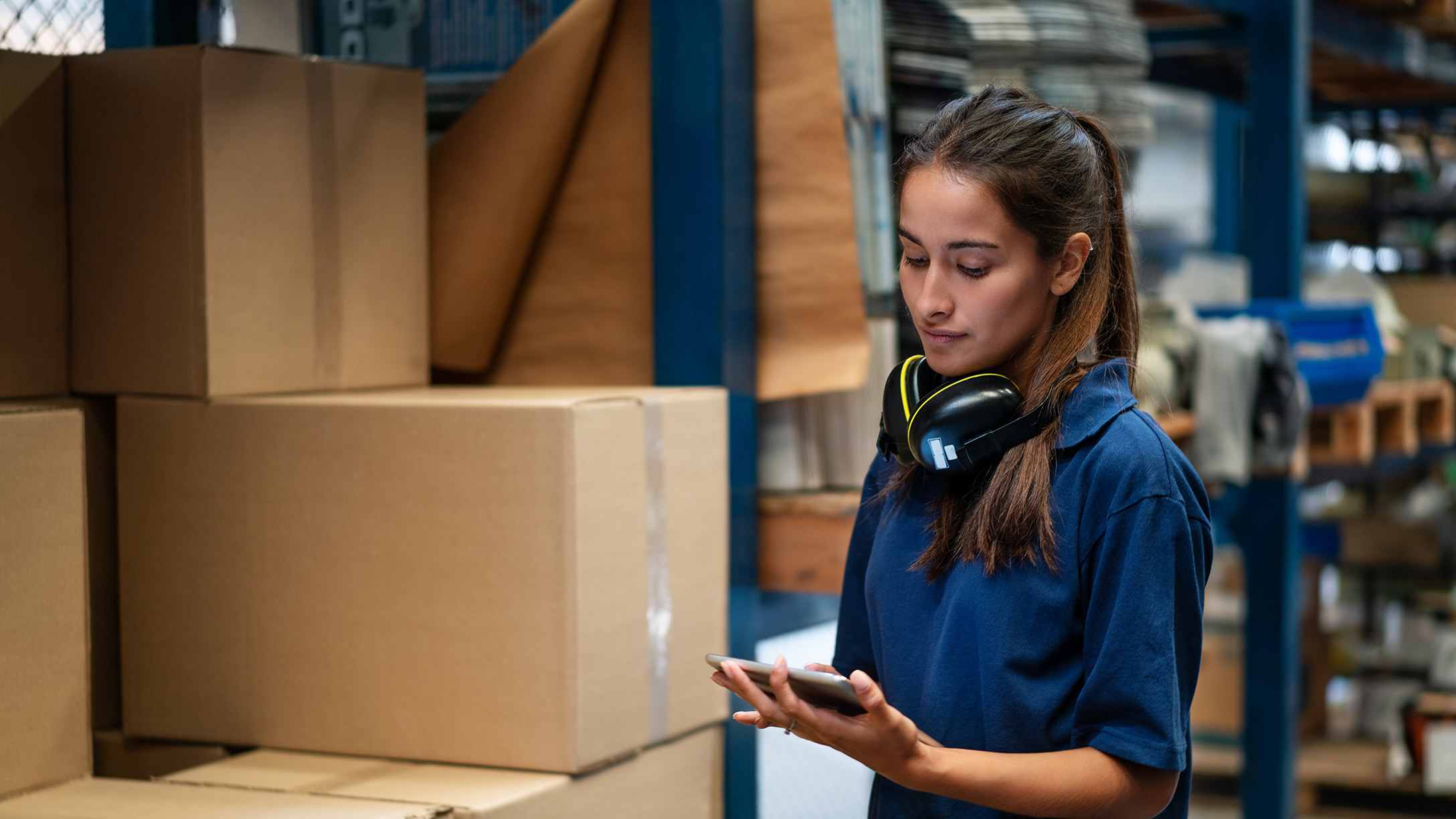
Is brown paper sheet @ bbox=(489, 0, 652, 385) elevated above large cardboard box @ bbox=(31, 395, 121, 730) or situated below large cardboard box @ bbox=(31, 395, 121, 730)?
above

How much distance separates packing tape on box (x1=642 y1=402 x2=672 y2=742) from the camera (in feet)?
7.59

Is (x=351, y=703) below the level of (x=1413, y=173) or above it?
below

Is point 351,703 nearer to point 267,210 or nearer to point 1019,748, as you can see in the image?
point 267,210

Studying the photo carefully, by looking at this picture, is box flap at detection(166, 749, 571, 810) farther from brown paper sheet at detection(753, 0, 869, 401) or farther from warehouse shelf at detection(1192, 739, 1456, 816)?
warehouse shelf at detection(1192, 739, 1456, 816)

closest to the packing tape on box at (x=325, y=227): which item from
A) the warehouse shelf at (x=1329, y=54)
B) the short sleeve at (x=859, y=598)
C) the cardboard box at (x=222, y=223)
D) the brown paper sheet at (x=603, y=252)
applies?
the cardboard box at (x=222, y=223)

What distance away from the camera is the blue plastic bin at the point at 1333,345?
13.4 ft

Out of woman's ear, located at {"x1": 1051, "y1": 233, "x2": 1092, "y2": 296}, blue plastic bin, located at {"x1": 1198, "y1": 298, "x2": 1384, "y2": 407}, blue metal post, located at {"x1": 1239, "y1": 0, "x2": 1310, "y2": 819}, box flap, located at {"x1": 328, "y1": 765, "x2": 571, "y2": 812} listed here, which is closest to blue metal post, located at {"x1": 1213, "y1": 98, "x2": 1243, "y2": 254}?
blue metal post, located at {"x1": 1239, "y1": 0, "x2": 1310, "y2": 819}

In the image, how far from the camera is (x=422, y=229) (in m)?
2.71

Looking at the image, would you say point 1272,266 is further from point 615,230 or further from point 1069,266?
point 1069,266

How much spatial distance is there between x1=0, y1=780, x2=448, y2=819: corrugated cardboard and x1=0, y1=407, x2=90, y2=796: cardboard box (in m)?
0.06

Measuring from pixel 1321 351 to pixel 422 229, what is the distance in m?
2.57

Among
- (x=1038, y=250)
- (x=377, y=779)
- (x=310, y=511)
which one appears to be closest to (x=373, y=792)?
(x=377, y=779)

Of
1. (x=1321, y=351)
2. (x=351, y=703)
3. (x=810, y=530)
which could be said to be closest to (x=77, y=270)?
(x=351, y=703)

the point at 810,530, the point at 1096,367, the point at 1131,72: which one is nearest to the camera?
the point at 1096,367
